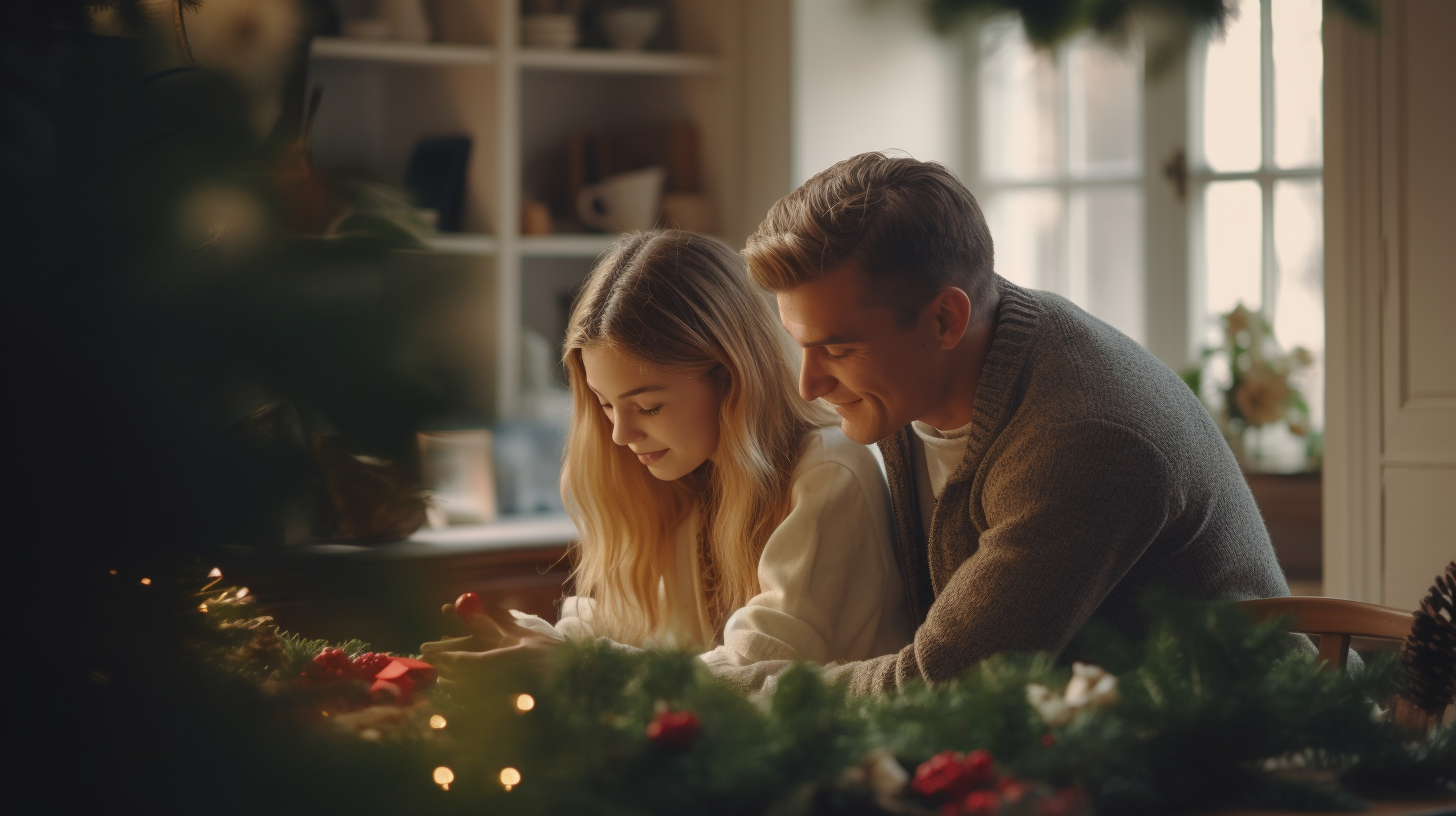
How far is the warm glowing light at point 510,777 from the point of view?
19.0 inches

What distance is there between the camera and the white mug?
10.4 feet

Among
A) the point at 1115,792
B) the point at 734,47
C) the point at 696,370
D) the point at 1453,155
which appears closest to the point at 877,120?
the point at 734,47

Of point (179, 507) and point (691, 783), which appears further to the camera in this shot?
point (691, 783)

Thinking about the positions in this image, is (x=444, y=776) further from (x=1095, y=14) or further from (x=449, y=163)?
(x=449, y=163)

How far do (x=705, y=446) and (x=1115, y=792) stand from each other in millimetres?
933

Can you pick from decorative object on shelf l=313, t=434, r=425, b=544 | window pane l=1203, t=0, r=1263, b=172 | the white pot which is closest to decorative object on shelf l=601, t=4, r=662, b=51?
the white pot

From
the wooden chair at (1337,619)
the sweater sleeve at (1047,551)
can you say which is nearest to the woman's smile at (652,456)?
the sweater sleeve at (1047,551)

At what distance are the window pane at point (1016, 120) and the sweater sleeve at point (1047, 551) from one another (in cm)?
209

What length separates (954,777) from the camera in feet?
1.93

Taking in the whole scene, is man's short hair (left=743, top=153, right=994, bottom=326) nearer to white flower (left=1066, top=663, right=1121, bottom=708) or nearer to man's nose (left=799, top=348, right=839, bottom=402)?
man's nose (left=799, top=348, right=839, bottom=402)

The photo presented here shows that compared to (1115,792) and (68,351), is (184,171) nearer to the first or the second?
(68,351)

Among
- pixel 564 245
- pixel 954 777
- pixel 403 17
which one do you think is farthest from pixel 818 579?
pixel 403 17

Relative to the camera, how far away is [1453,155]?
→ 6.05 feet

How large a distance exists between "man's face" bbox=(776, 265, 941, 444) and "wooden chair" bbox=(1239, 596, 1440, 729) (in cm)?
37
